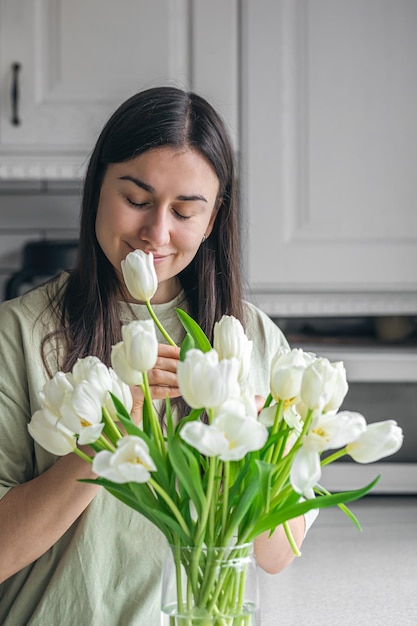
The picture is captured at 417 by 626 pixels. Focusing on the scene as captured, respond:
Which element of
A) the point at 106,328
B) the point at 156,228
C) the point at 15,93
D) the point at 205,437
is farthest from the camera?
the point at 15,93

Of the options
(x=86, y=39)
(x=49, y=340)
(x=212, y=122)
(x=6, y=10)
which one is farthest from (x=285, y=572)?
(x=6, y=10)

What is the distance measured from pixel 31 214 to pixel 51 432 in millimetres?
1603

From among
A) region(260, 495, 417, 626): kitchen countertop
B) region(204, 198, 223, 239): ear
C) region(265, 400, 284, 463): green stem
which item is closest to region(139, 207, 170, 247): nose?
region(204, 198, 223, 239): ear

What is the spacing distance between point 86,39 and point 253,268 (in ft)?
1.83

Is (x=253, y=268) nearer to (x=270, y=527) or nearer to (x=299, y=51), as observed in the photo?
(x=299, y=51)

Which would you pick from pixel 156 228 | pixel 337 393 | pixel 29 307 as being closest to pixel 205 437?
pixel 337 393

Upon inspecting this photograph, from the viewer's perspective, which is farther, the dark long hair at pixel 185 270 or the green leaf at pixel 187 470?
the dark long hair at pixel 185 270

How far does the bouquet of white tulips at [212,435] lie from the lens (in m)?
0.55

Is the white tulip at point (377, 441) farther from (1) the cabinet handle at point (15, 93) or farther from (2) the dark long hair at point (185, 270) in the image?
(1) the cabinet handle at point (15, 93)

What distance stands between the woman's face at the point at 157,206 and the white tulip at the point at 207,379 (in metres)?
0.42

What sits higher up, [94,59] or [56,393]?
[94,59]

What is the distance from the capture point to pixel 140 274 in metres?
0.65

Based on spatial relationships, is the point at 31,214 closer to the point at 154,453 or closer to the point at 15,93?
the point at 15,93

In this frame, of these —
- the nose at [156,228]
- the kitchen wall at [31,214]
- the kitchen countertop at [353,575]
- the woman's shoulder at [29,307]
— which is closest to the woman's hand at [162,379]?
the nose at [156,228]
